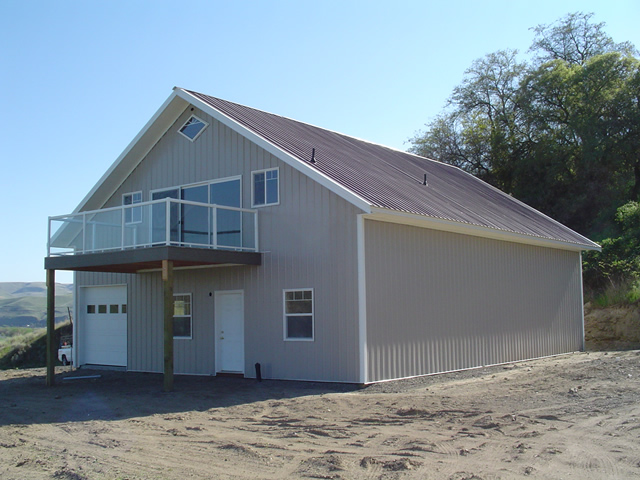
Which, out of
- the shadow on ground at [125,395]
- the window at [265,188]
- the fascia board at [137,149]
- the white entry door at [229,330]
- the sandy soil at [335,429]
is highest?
the fascia board at [137,149]

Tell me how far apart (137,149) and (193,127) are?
1.96 m

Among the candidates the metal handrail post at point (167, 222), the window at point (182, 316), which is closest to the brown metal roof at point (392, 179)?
the metal handrail post at point (167, 222)

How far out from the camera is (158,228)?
14.7 m

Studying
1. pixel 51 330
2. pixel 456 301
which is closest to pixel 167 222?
pixel 51 330

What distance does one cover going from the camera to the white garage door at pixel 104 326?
1970 centimetres

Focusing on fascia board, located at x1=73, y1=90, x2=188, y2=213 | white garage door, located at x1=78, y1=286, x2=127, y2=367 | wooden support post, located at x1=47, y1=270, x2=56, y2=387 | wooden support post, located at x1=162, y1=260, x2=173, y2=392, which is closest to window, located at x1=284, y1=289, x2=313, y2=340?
wooden support post, located at x1=162, y1=260, x2=173, y2=392

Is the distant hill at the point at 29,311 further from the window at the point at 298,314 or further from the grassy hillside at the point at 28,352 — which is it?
the window at the point at 298,314

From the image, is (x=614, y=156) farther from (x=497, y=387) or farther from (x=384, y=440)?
(x=384, y=440)

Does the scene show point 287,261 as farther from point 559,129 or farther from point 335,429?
point 559,129

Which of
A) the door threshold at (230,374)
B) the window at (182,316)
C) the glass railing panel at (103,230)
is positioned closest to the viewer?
the glass railing panel at (103,230)

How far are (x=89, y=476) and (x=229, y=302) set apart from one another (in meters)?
9.86

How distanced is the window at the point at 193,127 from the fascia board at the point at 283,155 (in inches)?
21.8

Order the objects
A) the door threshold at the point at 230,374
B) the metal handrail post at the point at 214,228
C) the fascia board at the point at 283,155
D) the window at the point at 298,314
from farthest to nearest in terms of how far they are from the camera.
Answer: the door threshold at the point at 230,374 → the metal handrail post at the point at 214,228 → the window at the point at 298,314 → the fascia board at the point at 283,155

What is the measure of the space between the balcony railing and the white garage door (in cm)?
349
